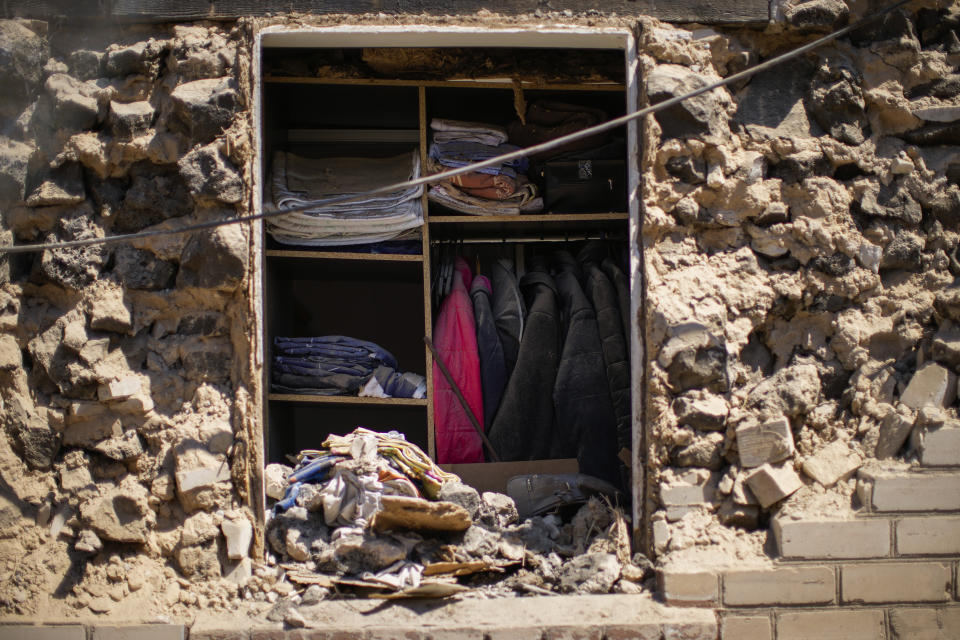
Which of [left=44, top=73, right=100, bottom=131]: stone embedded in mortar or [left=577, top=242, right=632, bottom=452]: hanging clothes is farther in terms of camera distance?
[left=577, top=242, right=632, bottom=452]: hanging clothes

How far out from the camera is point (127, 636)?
297cm

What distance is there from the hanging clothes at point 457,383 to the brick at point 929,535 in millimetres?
1692

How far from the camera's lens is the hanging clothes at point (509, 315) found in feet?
13.6

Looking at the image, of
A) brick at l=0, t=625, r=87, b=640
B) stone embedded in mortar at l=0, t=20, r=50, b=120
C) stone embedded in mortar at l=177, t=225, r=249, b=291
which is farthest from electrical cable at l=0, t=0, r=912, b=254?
brick at l=0, t=625, r=87, b=640

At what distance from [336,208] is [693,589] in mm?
2122

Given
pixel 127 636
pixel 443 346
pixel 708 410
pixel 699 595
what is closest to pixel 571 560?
pixel 699 595

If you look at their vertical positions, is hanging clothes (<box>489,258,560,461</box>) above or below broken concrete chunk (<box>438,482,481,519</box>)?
above

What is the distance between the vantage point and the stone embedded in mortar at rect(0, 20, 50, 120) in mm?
3264

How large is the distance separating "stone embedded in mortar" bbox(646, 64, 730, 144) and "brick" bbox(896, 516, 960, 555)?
147cm

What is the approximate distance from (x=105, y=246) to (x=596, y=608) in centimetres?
213

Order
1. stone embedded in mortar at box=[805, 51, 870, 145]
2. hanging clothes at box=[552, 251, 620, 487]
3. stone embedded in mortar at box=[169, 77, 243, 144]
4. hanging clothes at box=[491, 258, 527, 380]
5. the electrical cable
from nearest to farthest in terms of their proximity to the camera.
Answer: the electrical cable < stone embedded in mortar at box=[169, 77, 243, 144] < stone embedded in mortar at box=[805, 51, 870, 145] < hanging clothes at box=[552, 251, 620, 487] < hanging clothes at box=[491, 258, 527, 380]

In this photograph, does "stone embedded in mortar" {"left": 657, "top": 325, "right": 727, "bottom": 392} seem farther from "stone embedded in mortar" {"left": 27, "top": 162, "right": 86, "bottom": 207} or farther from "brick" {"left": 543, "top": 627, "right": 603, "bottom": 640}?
"stone embedded in mortar" {"left": 27, "top": 162, "right": 86, "bottom": 207}

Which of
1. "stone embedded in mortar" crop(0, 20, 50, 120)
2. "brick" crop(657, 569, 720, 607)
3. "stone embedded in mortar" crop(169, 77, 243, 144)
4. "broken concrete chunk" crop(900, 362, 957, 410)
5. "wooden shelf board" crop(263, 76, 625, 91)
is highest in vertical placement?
"wooden shelf board" crop(263, 76, 625, 91)

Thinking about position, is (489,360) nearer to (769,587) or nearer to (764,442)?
(764,442)
